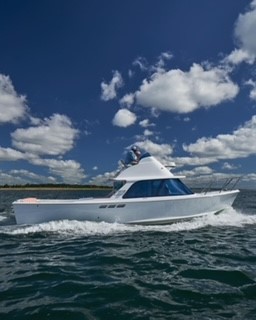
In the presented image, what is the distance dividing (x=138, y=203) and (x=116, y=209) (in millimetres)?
1007

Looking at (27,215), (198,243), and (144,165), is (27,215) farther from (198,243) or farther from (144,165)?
(198,243)

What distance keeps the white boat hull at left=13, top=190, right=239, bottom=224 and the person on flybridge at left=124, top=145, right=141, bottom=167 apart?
224 centimetres

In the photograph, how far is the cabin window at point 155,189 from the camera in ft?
46.3

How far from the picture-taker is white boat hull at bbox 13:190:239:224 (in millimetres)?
13039

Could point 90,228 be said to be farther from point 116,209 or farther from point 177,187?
point 177,187

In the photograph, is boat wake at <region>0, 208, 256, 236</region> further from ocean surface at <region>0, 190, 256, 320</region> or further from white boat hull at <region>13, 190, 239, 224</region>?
white boat hull at <region>13, 190, 239, 224</region>

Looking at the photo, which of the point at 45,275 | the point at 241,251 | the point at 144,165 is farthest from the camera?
the point at 144,165

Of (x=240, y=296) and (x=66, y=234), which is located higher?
(x=66, y=234)

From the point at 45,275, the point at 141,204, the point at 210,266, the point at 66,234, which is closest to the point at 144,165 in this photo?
the point at 141,204

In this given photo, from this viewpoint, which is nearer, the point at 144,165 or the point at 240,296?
the point at 240,296

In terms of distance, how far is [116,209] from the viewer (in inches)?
532

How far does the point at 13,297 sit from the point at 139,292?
2426mm

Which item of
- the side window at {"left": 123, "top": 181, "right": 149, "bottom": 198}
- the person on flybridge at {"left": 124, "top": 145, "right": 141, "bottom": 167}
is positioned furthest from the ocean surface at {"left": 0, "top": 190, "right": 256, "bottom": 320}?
the person on flybridge at {"left": 124, "top": 145, "right": 141, "bottom": 167}

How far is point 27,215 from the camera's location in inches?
513
